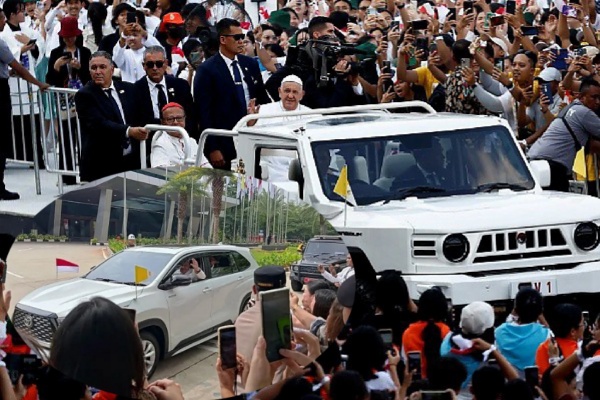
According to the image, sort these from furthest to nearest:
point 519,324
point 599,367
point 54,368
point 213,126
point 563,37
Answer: point 563,37 < point 213,126 < point 519,324 < point 599,367 < point 54,368

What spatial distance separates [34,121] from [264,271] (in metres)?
9.87

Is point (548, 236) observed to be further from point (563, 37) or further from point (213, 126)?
point (563, 37)

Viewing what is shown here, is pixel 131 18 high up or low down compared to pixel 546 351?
up

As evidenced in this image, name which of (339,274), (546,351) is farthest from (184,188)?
(546,351)

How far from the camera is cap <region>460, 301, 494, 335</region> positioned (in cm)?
768

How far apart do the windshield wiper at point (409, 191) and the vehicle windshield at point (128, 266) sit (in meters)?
4.99

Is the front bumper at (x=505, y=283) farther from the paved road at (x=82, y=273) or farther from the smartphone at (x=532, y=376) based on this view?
the paved road at (x=82, y=273)

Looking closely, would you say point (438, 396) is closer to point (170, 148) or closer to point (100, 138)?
point (170, 148)

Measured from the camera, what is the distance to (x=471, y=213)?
9828 mm

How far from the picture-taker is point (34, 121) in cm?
1492

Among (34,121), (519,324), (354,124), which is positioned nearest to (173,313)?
(519,324)

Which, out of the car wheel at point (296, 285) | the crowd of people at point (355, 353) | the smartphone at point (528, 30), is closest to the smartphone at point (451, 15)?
the smartphone at point (528, 30)

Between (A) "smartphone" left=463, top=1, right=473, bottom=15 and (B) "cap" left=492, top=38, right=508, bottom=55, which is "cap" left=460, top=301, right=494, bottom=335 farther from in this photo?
(A) "smartphone" left=463, top=1, right=473, bottom=15

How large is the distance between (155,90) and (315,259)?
7539 millimetres
